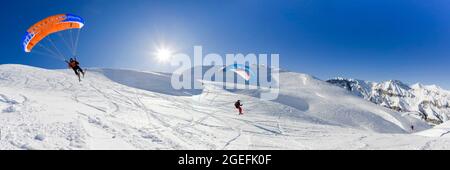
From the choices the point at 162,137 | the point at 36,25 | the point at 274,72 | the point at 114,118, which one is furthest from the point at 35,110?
the point at 274,72

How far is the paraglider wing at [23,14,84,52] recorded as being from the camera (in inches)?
690

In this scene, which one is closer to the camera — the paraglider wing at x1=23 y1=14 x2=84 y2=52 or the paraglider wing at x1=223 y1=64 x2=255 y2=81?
the paraglider wing at x1=23 y1=14 x2=84 y2=52

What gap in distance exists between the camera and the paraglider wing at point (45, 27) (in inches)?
690

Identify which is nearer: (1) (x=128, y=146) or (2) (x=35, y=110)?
(1) (x=128, y=146)

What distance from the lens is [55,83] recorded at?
24781mm

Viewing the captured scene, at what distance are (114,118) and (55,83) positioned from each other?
16516mm

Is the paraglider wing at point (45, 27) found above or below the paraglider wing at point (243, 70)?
above

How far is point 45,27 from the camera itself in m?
17.7

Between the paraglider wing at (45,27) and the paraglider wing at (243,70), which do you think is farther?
the paraglider wing at (243,70)

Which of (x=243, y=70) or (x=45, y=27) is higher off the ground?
(x=45, y=27)

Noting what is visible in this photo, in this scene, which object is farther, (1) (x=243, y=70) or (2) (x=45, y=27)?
(1) (x=243, y=70)
